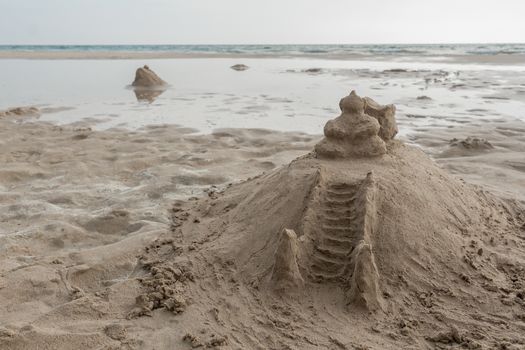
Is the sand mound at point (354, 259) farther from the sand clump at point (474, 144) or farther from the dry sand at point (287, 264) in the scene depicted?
the sand clump at point (474, 144)

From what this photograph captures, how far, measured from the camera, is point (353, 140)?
141 inches

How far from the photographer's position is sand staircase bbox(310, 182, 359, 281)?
2.84 m

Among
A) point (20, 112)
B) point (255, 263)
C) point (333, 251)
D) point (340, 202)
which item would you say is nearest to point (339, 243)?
point (333, 251)

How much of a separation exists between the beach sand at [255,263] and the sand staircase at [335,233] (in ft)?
0.12

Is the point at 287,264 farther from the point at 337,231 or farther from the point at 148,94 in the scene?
the point at 148,94

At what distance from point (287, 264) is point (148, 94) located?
36.6 ft

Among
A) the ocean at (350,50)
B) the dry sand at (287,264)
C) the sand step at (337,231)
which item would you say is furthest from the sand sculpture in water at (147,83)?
the ocean at (350,50)

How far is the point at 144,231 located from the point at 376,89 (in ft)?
36.0

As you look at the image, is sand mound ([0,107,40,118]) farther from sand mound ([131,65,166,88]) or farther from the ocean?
the ocean

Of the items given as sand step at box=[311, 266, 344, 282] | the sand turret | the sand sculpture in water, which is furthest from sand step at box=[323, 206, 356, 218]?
the sand sculpture in water

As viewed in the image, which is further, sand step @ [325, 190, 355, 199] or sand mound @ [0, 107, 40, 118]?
sand mound @ [0, 107, 40, 118]

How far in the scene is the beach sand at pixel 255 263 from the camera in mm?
2547

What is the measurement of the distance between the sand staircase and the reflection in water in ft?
30.7

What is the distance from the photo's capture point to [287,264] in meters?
2.79
